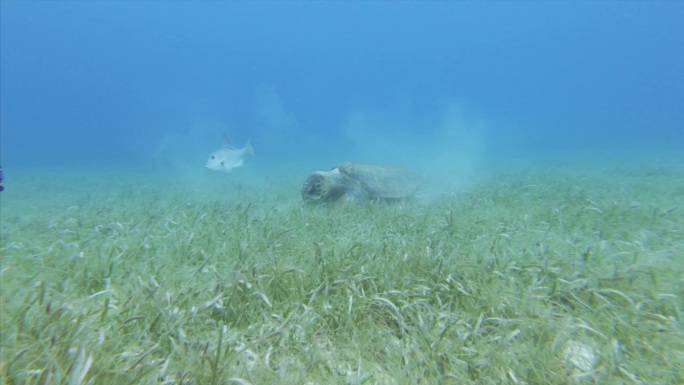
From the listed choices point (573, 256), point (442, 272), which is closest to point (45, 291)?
point (442, 272)

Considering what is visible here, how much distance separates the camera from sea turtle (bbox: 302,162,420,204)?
6375 mm

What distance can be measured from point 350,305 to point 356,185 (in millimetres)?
4144

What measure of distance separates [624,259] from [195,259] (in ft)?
12.5

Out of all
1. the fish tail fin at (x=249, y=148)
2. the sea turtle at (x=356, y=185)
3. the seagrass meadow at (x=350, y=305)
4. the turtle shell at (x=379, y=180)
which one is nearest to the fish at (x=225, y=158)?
the fish tail fin at (x=249, y=148)

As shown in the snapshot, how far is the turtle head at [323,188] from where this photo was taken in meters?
6.32

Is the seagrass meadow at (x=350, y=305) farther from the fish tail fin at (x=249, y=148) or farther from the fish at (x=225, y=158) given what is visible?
the fish tail fin at (x=249, y=148)

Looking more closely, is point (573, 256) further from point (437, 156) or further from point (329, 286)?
point (437, 156)

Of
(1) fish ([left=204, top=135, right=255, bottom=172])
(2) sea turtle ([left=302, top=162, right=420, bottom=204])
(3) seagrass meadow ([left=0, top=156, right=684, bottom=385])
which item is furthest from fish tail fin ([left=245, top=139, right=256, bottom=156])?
(3) seagrass meadow ([left=0, top=156, right=684, bottom=385])

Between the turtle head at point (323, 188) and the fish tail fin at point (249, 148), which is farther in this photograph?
the fish tail fin at point (249, 148)

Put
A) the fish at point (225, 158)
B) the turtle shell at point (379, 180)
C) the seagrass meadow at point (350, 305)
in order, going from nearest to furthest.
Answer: the seagrass meadow at point (350, 305)
the turtle shell at point (379, 180)
the fish at point (225, 158)

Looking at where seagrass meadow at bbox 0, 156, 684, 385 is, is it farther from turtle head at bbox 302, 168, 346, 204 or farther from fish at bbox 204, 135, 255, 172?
fish at bbox 204, 135, 255, 172

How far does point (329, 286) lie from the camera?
9.24 feet

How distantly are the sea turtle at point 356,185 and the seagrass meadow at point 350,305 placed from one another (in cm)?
185

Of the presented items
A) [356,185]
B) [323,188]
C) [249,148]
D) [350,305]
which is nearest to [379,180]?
[356,185]
